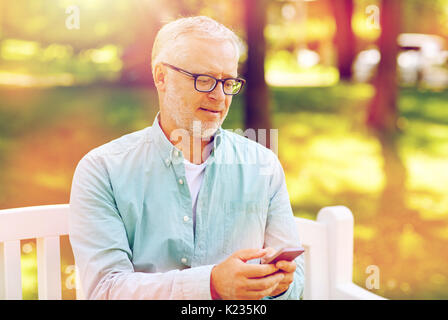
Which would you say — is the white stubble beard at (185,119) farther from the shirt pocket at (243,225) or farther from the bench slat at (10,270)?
the bench slat at (10,270)

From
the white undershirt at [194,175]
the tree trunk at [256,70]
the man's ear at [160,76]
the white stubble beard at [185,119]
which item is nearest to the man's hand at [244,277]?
the white undershirt at [194,175]

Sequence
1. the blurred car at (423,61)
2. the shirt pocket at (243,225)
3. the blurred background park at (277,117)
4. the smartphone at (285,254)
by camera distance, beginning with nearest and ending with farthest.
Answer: the smartphone at (285,254) < the shirt pocket at (243,225) < the blurred background park at (277,117) < the blurred car at (423,61)

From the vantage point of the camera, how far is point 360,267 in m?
5.30

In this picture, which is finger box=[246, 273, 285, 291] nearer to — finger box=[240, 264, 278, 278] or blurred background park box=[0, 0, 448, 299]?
finger box=[240, 264, 278, 278]

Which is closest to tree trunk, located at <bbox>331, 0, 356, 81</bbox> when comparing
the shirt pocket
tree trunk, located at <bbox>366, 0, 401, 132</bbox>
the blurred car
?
tree trunk, located at <bbox>366, 0, 401, 132</bbox>

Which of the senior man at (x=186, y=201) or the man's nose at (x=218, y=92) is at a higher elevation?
the man's nose at (x=218, y=92)

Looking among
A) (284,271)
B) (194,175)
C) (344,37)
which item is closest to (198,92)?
(194,175)

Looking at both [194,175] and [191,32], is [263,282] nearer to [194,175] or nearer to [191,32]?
[194,175]

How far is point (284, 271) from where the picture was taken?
5.59 ft

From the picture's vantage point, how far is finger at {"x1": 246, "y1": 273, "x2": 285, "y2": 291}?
5.42 ft

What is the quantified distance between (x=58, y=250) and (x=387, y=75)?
20.2ft

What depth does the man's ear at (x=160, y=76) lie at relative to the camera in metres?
1.93

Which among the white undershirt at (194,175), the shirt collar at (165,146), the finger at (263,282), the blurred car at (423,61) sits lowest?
the finger at (263,282)
